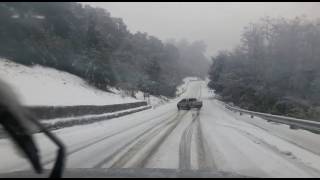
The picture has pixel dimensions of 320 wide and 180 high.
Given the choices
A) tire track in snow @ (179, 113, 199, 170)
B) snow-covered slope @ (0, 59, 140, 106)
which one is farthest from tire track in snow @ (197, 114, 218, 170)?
snow-covered slope @ (0, 59, 140, 106)

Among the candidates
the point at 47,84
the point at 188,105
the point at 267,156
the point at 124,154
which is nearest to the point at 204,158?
the point at 267,156

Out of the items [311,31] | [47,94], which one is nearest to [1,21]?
[47,94]

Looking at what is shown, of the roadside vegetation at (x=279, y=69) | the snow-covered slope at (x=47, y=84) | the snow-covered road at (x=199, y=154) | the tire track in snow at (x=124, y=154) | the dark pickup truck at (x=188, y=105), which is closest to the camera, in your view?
the snow-covered road at (x=199, y=154)

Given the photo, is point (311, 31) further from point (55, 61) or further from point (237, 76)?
point (55, 61)

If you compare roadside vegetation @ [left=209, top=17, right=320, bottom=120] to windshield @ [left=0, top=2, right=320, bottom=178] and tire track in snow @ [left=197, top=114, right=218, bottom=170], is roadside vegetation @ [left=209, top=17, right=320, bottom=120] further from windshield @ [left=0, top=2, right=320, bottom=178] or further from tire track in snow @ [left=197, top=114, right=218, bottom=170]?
tire track in snow @ [left=197, top=114, right=218, bottom=170]

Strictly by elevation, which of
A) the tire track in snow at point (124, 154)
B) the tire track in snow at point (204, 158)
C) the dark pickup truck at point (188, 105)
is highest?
the dark pickup truck at point (188, 105)

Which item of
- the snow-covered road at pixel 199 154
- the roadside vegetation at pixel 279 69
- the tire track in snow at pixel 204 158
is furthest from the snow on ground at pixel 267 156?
the roadside vegetation at pixel 279 69

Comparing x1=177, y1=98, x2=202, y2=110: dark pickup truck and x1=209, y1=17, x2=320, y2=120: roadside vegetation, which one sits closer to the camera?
x1=177, y1=98, x2=202, y2=110: dark pickup truck

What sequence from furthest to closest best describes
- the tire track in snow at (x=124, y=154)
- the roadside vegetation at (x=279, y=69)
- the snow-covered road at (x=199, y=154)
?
the roadside vegetation at (x=279, y=69) < the tire track in snow at (x=124, y=154) < the snow-covered road at (x=199, y=154)

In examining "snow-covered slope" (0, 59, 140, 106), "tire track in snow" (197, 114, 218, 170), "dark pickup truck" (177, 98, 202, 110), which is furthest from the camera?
"dark pickup truck" (177, 98, 202, 110)

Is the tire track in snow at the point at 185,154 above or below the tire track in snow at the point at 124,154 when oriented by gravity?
above

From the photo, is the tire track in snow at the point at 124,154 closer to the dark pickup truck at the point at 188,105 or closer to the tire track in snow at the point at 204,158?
the tire track in snow at the point at 204,158

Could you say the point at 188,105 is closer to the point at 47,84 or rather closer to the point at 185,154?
the point at 47,84

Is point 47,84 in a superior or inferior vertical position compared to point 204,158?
superior
